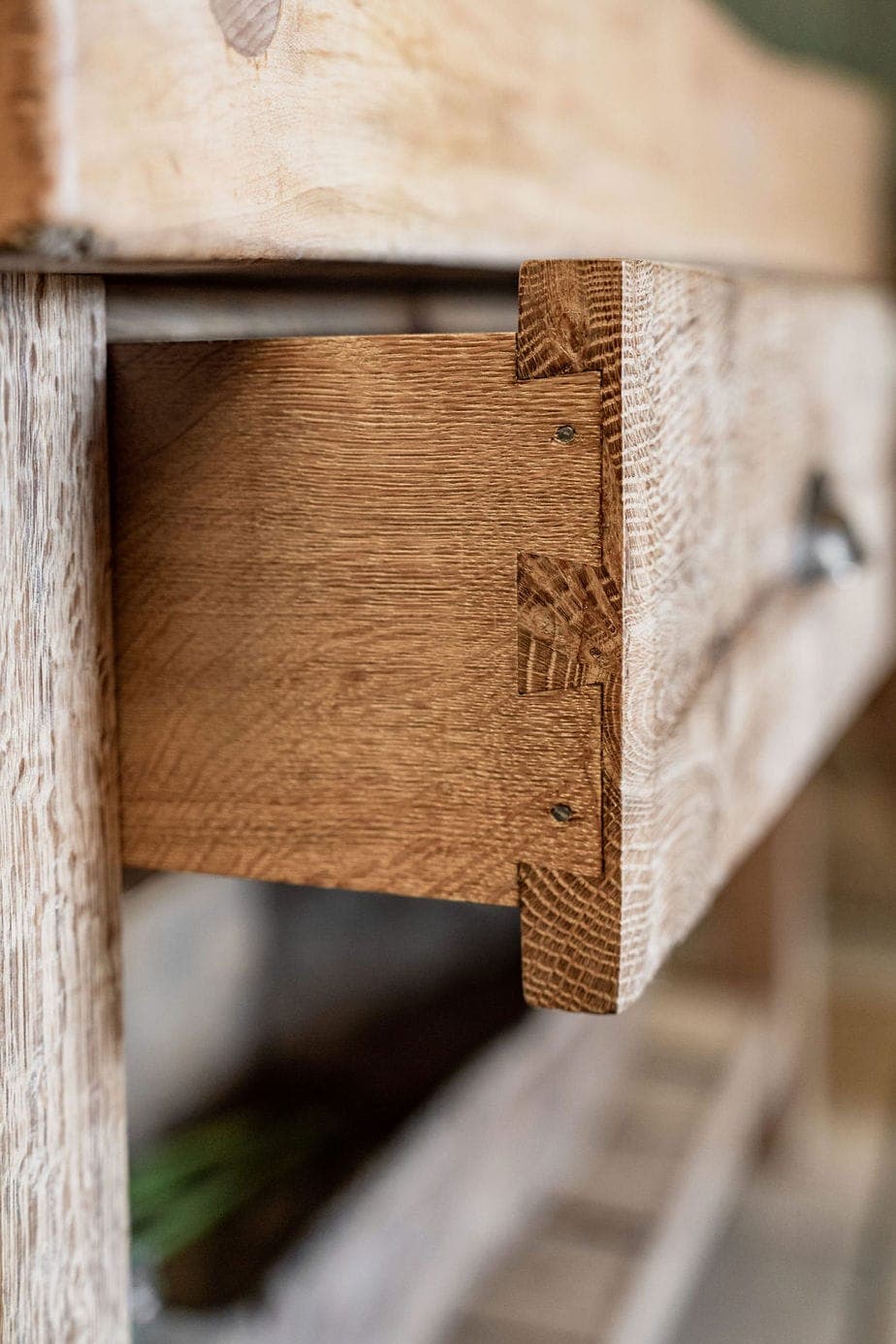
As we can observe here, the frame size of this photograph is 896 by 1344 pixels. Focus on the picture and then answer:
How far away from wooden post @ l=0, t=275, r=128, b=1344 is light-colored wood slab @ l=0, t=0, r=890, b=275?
0.25 feet

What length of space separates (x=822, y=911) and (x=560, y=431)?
220 centimetres

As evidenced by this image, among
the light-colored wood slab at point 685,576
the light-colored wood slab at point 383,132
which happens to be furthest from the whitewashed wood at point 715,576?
the light-colored wood slab at point 383,132

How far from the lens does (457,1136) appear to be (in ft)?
3.47

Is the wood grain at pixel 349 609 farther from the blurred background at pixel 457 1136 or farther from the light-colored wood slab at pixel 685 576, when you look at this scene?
the blurred background at pixel 457 1136

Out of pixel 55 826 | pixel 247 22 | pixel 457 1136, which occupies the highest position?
pixel 247 22

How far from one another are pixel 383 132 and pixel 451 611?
17cm

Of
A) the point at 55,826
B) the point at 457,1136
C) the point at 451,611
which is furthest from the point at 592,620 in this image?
the point at 457,1136

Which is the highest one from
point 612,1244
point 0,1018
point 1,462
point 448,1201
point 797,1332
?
point 1,462

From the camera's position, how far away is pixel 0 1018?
42cm

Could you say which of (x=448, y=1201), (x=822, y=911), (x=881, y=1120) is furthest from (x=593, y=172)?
(x=822, y=911)

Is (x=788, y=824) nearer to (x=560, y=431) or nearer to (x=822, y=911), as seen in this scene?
(x=822, y=911)

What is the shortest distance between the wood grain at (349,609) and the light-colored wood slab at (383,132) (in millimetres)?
58

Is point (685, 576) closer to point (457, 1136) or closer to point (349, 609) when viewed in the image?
point (349, 609)

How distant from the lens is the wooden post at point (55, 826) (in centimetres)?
42
